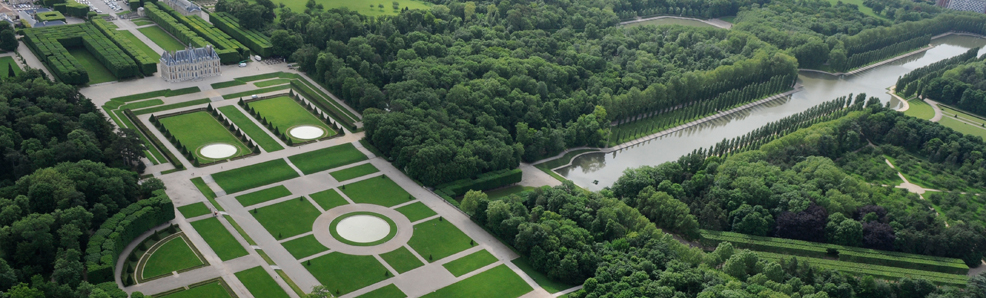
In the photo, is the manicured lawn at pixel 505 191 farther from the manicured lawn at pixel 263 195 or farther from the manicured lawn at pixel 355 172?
the manicured lawn at pixel 263 195

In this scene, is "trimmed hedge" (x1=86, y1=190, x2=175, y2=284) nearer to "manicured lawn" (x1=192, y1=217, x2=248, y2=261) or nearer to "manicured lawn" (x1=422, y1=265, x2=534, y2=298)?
"manicured lawn" (x1=192, y1=217, x2=248, y2=261)

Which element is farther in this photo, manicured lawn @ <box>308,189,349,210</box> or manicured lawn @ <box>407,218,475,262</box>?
manicured lawn @ <box>308,189,349,210</box>

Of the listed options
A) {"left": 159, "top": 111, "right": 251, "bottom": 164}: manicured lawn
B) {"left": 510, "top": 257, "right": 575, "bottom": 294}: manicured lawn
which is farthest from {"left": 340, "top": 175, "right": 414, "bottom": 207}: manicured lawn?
{"left": 510, "top": 257, "right": 575, "bottom": 294}: manicured lawn

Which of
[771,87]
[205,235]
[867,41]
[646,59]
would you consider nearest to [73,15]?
[205,235]

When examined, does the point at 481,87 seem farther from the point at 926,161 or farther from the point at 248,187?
the point at 926,161

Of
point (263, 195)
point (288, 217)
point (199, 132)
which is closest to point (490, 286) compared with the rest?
point (288, 217)
